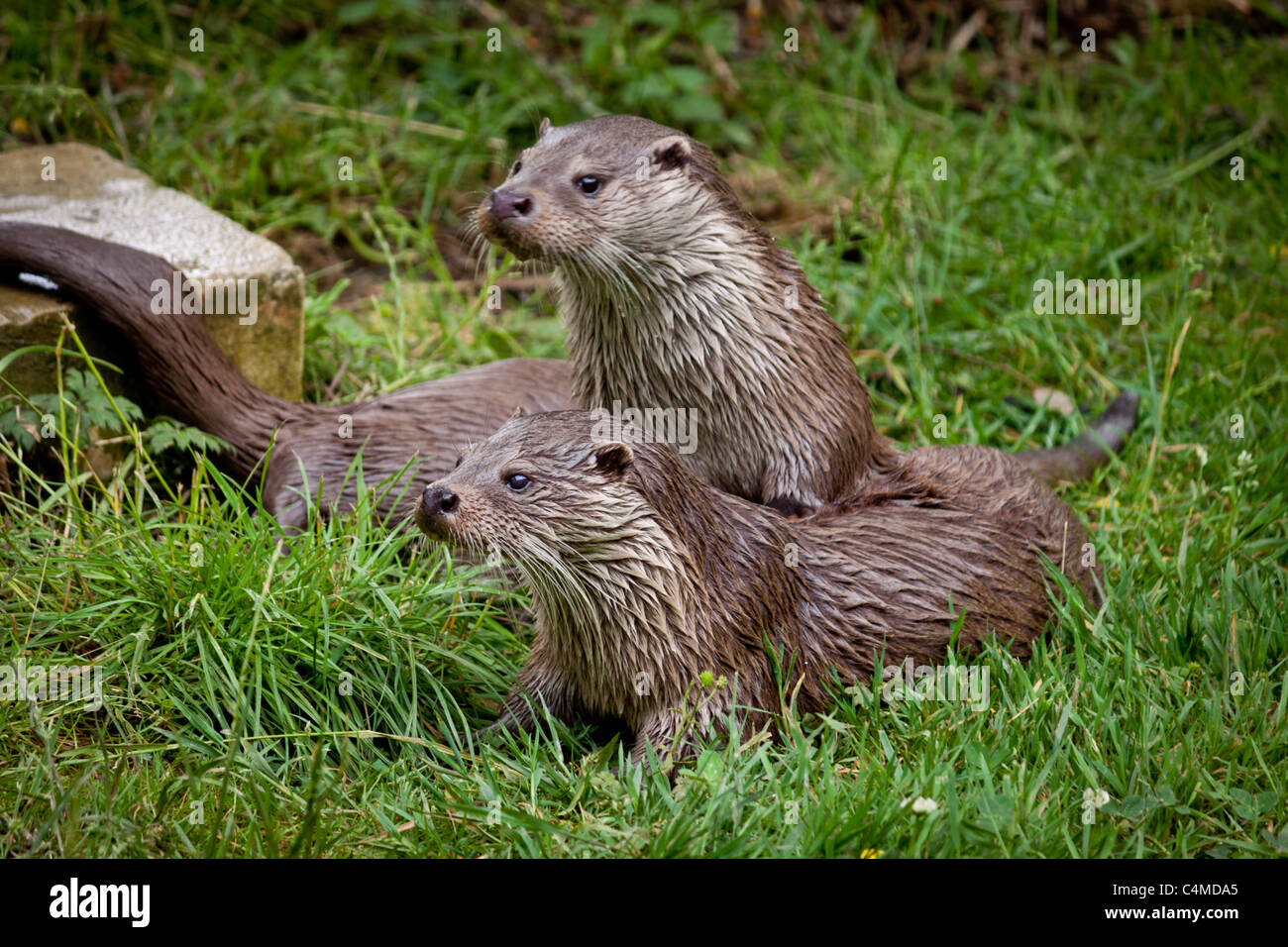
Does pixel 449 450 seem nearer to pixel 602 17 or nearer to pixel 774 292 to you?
pixel 774 292

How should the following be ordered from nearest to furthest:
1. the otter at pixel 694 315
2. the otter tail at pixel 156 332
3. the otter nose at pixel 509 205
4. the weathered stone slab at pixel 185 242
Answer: the otter nose at pixel 509 205 < the otter at pixel 694 315 < the otter tail at pixel 156 332 < the weathered stone slab at pixel 185 242

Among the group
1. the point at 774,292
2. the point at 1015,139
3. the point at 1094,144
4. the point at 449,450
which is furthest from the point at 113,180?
the point at 1094,144

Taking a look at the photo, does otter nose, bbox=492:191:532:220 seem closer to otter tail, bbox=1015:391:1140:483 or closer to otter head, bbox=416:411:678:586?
otter head, bbox=416:411:678:586

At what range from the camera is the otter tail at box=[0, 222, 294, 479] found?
3.07m

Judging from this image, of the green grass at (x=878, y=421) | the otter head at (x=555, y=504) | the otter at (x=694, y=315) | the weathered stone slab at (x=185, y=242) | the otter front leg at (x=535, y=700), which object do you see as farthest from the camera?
the weathered stone slab at (x=185, y=242)

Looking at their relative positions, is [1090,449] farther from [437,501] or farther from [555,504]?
[437,501]

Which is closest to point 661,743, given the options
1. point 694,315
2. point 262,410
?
point 694,315

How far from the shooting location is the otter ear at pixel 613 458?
94.4 inches

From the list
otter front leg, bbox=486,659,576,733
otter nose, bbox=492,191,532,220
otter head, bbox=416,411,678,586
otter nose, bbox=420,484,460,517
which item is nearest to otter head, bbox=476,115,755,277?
otter nose, bbox=492,191,532,220

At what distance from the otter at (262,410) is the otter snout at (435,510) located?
2.13 ft

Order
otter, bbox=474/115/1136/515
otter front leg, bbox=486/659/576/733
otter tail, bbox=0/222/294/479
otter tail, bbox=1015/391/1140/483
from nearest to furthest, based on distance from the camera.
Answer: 1. otter front leg, bbox=486/659/576/733
2. otter, bbox=474/115/1136/515
3. otter tail, bbox=0/222/294/479
4. otter tail, bbox=1015/391/1140/483

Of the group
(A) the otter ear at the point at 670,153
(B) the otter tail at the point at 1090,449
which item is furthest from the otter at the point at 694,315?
(B) the otter tail at the point at 1090,449

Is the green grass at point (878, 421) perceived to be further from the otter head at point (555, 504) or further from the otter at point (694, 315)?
the otter at point (694, 315)

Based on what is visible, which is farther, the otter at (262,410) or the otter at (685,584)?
the otter at (262,410)
